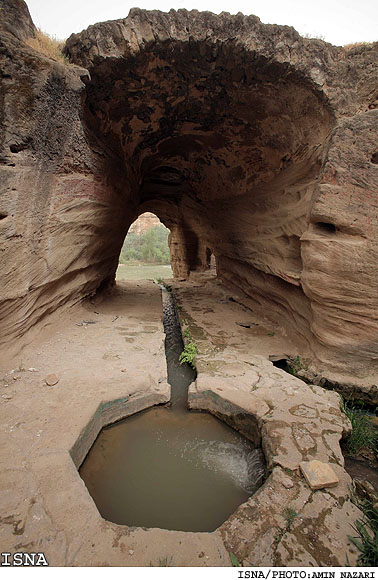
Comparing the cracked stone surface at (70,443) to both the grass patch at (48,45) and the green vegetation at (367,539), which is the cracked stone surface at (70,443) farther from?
the grass patch at (48,45)

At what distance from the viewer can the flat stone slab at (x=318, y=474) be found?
2.18 meters

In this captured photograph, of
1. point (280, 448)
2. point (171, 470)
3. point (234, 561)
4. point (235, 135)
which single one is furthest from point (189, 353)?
point (235, 135)

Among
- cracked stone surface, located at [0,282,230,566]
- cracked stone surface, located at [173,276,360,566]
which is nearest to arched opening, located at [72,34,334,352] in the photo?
cracked stone surface, located at [173,276,360,566]

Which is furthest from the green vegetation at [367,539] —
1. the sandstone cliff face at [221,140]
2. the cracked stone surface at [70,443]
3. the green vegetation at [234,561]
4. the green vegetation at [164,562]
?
the sandstone cliff face at [221,140]

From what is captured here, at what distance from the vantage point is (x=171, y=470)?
2.60 metres

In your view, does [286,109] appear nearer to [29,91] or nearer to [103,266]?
[29,91]

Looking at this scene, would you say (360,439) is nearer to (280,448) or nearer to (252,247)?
(280,448)

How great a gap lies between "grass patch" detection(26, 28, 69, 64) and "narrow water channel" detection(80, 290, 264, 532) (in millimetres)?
5530

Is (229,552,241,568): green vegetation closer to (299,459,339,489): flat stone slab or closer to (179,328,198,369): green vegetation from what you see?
(299,459,339,489): flat stone slab

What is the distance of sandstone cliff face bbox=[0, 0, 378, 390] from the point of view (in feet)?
12.6

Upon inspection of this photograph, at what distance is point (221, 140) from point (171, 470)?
7.24 meters

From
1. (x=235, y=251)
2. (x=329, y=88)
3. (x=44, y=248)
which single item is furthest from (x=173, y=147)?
(x=44, y=248)

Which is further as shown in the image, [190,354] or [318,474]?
[190,354]

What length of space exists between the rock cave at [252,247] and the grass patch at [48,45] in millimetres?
127
